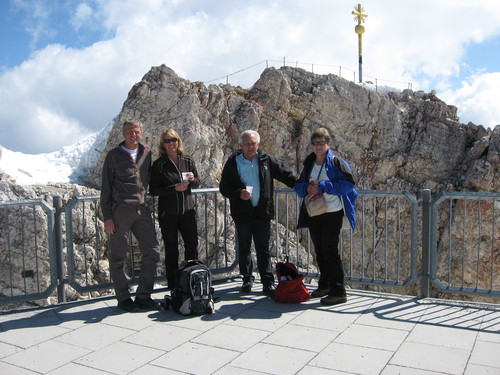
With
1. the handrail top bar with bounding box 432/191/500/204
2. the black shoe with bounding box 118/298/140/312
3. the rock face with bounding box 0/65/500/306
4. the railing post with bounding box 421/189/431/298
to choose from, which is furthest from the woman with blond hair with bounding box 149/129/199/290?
the rock face with bounding box 0/65/500/306

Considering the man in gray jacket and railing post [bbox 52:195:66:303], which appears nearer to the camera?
the man in gray jacket

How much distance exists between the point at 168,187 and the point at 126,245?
82cm

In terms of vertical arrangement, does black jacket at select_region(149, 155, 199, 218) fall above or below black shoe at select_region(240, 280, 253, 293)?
above

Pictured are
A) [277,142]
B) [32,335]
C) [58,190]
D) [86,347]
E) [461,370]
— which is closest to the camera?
[461,370]

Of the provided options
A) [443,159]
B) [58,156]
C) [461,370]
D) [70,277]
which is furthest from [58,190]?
[443,159]

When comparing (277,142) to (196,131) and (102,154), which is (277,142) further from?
(102,154)

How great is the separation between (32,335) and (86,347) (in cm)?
72

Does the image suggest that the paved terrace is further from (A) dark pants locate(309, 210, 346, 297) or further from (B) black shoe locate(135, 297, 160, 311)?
(A) dark pants locate(309, 210, 346, 297)

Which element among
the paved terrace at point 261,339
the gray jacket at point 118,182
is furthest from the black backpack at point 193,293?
the gray jacket at point 118,182

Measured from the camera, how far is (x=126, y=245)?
5.16 m

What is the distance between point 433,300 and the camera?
5.46 meters

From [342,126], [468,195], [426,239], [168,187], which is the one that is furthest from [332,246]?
[342,126]

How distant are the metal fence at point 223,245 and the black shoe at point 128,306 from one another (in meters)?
0.56

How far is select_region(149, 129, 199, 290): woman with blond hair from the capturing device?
527 cm
